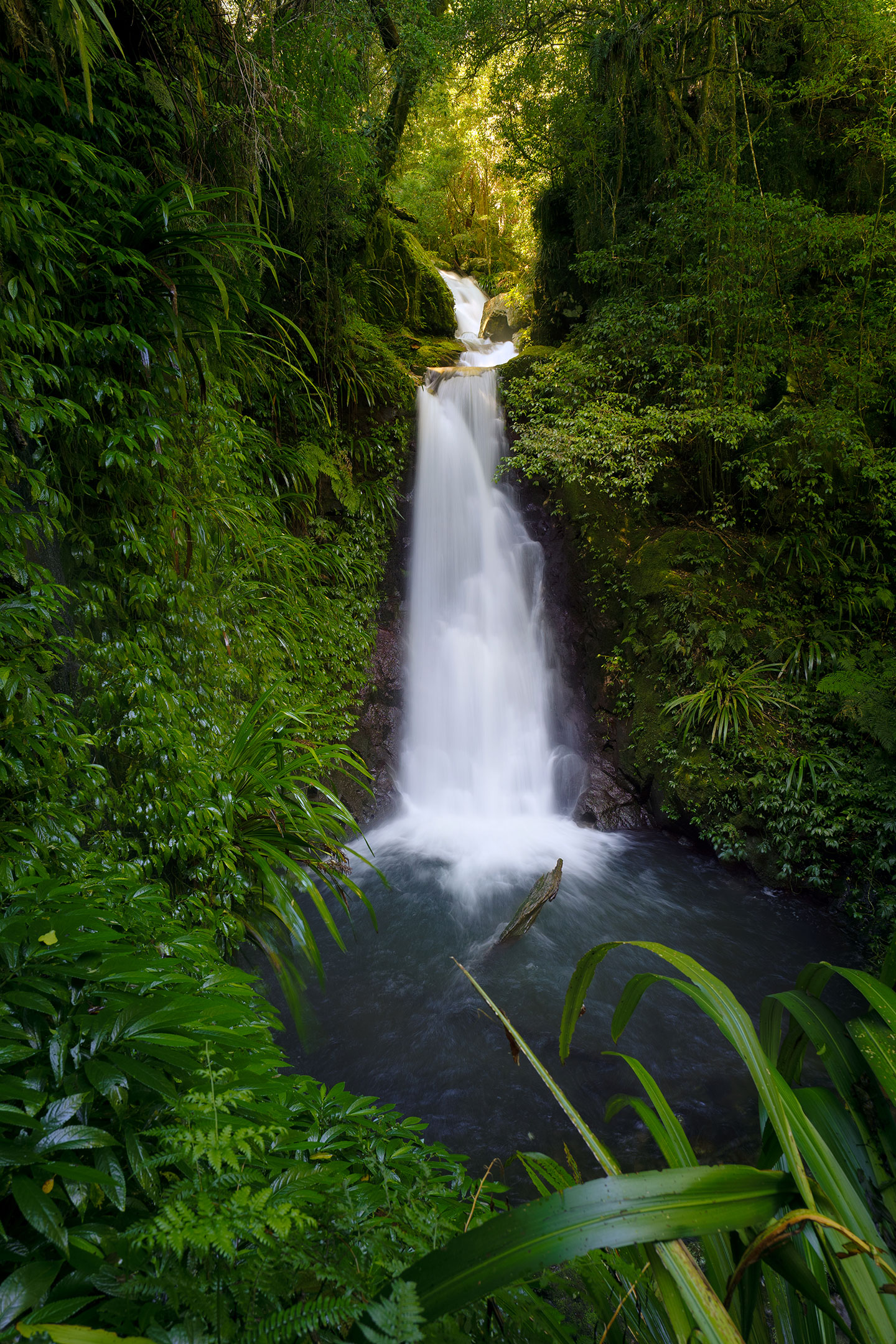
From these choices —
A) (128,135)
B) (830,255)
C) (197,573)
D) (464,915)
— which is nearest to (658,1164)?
(464,915)

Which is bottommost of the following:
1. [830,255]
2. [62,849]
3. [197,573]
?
[62,849]

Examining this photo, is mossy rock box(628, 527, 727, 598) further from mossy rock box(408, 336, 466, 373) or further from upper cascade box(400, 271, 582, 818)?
mossy rock box(408, 336, 466, 373)

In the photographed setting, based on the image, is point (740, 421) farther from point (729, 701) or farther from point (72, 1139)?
point (72, 1139)

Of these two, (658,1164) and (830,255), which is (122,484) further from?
(830,255)

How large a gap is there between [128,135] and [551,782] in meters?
6.16

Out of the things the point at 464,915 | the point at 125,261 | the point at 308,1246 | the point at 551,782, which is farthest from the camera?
the point at 551,782

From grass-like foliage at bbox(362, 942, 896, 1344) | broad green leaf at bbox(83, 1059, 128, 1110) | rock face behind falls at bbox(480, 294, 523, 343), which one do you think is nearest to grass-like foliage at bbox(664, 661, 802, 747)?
grass-like foliage at bbox(362, 942, 896, 1344)

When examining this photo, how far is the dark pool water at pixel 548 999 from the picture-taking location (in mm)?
3041

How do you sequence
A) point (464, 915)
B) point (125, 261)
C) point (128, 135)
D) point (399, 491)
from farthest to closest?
point (399, 491)
point (464, 915)
point (128, 135)
point (125, 261)

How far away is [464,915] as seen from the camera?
15.5ft

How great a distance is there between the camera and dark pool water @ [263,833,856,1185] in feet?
9.98

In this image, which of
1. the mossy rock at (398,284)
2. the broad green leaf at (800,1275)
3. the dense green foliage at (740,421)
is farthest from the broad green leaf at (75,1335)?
the mossy rock at (398,284)

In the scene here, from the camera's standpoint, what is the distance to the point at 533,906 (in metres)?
4.45

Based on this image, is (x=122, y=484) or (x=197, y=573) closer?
(x=122, y=484)
